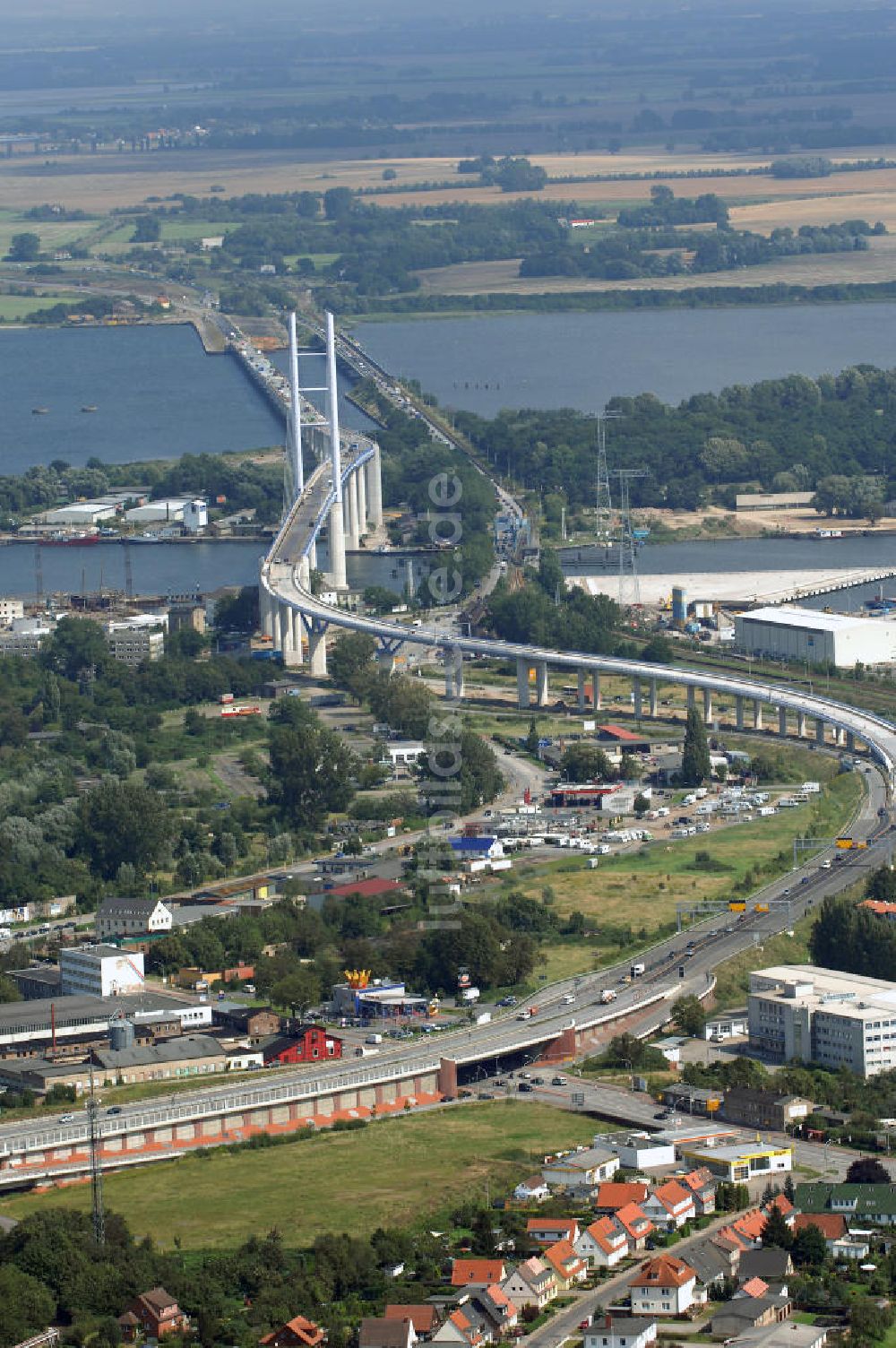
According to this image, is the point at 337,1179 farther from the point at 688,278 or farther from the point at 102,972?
the point at 688,278

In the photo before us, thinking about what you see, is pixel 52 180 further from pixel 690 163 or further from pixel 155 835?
pixel 155 835

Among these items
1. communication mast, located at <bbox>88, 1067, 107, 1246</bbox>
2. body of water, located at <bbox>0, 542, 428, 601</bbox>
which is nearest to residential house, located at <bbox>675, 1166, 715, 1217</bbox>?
communication mast, located at <bbox>88, 1067, 107, 1246</bbox>

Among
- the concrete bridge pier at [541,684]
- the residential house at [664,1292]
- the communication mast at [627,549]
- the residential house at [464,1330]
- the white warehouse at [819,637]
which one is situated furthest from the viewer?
the communication mast at [627,549]

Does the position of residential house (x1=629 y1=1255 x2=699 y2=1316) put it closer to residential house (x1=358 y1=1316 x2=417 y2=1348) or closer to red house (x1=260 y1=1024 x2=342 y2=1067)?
residential house (x1=358 y1=1316 x2=417 y2=1348)

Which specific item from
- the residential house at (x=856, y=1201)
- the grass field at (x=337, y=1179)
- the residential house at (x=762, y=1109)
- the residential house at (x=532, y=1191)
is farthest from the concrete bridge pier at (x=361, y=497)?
the residential house at (x=856, y=1201)

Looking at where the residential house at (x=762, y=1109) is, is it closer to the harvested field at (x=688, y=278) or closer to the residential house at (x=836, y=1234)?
the residential house at (x=836, y=1234)

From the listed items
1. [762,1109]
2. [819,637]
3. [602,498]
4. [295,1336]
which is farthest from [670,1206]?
[602,498]
